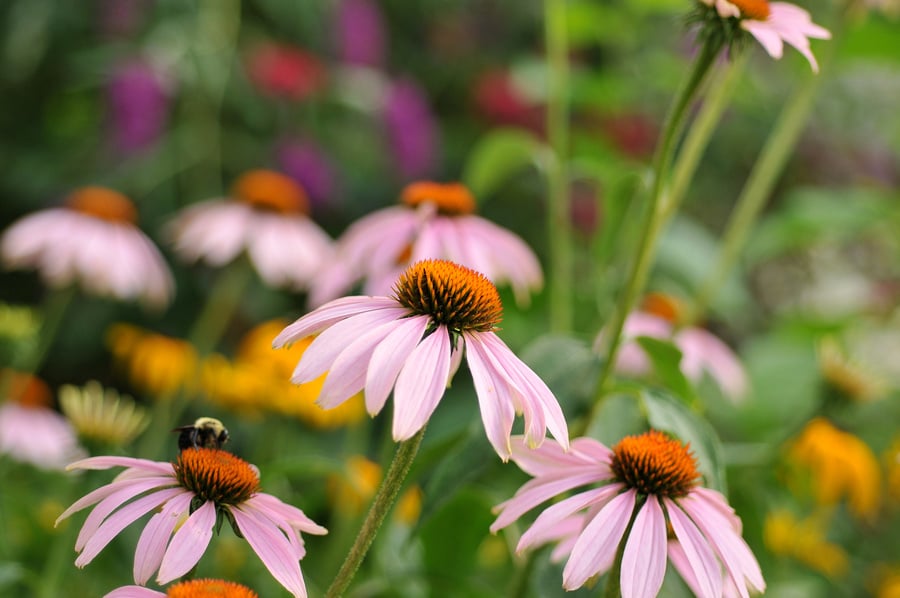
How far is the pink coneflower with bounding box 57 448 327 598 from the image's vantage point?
458 mm

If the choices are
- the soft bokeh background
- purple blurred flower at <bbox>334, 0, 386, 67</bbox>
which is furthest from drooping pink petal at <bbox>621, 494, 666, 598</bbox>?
purple blurred flower at <bbox>334, 0, 386, 67</bbox>

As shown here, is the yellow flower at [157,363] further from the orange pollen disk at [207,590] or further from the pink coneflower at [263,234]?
the orange pollen disk at [207,590]

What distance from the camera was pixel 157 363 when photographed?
127 centimetres

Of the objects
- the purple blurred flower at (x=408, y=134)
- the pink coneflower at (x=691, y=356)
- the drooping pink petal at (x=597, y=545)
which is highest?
the purple blurred flower at (x=408, y=134)

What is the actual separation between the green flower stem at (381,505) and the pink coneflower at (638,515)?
0.22 ft

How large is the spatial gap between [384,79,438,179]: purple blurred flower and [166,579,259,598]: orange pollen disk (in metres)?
1.55

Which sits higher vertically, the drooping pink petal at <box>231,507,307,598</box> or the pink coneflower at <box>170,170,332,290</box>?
the pink coneflower at <box>170,170,332,290</box>

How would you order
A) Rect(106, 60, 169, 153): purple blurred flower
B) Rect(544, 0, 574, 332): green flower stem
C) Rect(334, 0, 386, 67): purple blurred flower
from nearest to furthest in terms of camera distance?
1. Rect(544, 0, 574, 332): green flower stem
2. Rect(106, 60, 169, 153): purple blurred flower
3. Rect(334, 0, 386, 67): purple blurred flower

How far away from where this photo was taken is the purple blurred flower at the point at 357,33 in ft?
6.81

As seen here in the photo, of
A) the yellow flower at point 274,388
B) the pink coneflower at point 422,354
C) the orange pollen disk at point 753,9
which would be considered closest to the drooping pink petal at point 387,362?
the pink coneflower at point 422,354

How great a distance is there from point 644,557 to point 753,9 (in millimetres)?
362

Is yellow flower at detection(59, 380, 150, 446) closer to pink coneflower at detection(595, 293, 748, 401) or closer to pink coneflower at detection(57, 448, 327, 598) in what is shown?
pink coneflower at detection(57, 448, 327, 598)

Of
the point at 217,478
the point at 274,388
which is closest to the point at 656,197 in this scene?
the point at 217,478

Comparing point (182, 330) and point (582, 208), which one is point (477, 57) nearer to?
point (582, 208)
